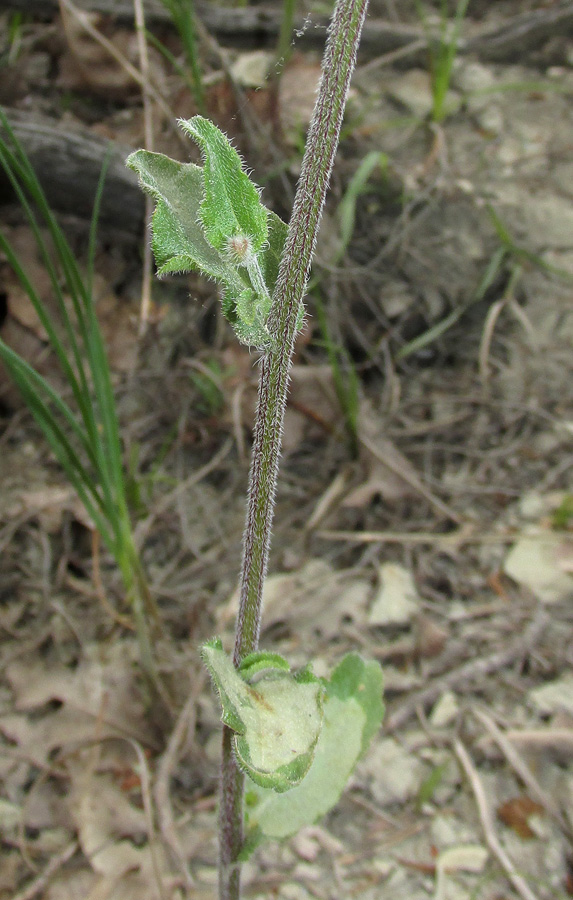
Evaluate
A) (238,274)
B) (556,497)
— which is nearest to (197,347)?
(556,497)

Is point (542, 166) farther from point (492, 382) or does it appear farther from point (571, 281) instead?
point (492, 382)

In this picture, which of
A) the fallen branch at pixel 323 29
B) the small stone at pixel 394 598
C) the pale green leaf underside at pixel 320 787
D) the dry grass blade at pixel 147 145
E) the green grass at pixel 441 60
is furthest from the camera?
the fallen branch at pixel 323 29

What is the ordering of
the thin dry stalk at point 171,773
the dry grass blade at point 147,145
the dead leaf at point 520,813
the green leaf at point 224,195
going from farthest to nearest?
the dry grass blade at point 147,145 < the dead leaf at point 520,813 < the thin dry stalk at point 171,773 < the green leaf at point 224,195

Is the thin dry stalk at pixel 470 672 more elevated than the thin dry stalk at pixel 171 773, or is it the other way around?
the thin dry stalk at pixel 470 672

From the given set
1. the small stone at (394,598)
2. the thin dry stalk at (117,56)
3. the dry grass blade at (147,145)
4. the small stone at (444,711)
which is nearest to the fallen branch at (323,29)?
the thin dry stalk at (117,56)

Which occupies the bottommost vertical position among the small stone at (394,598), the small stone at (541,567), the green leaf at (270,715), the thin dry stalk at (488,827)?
the thin dry stalk at (488,827)

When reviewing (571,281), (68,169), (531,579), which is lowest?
(531,579)

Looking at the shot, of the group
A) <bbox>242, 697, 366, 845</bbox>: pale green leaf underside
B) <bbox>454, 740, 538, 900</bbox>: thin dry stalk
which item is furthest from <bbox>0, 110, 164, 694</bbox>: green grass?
<bbox>454, 740, 538, 900</bbox>: thin dry stalk

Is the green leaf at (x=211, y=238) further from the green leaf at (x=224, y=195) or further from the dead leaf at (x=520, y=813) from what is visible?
the dead leaf at (x=520, y=813)
